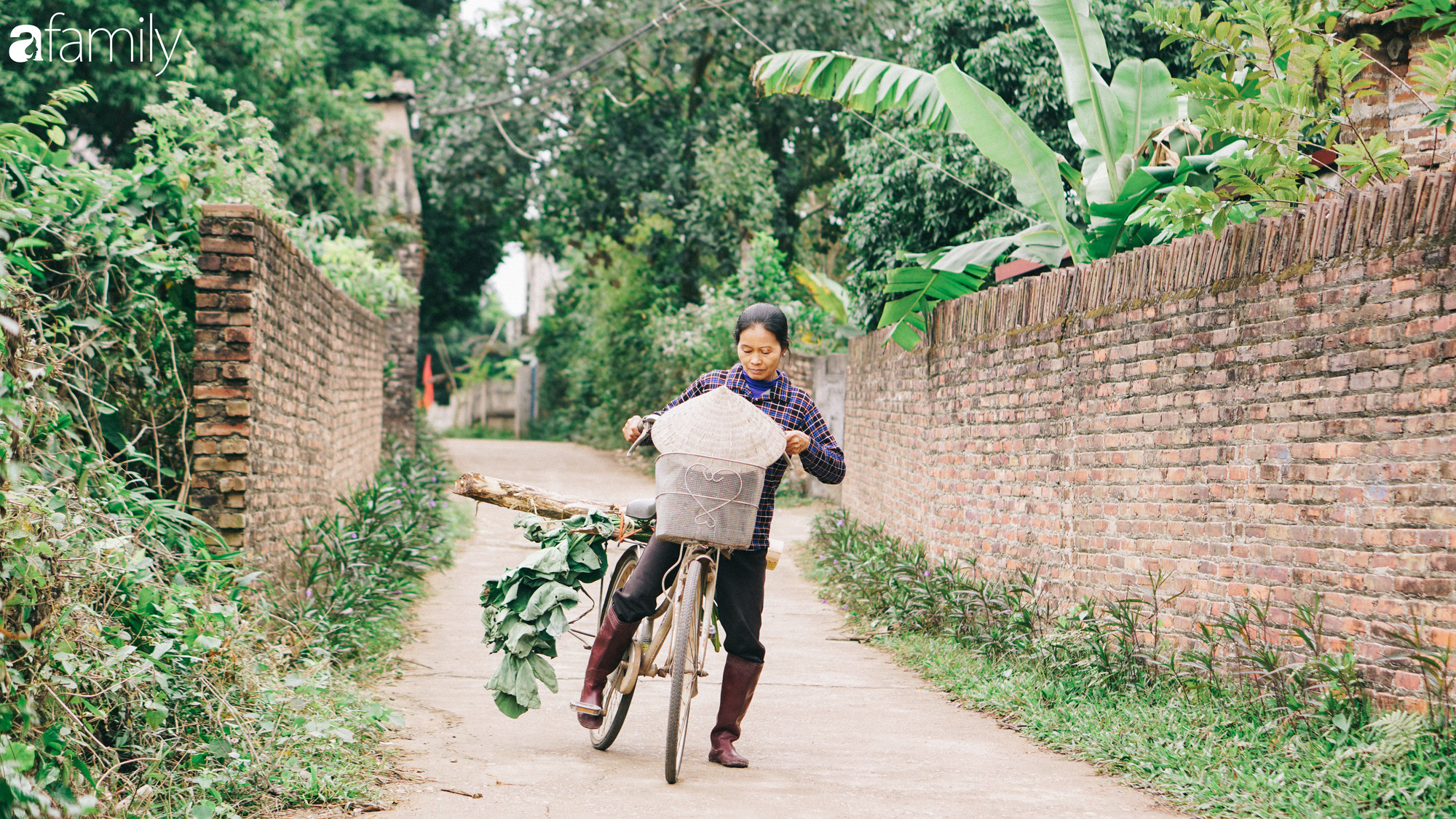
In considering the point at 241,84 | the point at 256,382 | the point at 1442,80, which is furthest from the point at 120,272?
→ the point at 241,84

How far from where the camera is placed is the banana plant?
736 centimetres

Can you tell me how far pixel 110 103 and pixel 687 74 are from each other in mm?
10961

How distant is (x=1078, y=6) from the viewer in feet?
25.6

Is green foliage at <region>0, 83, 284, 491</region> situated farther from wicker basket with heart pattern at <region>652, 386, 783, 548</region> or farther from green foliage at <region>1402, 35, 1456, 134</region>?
green foliage at <region>1402, 35, 1456, 134</region>

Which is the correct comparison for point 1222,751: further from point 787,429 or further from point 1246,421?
point 787,429

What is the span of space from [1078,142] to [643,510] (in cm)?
536

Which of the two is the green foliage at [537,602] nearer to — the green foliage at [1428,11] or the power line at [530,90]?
the green foliage at [1428,11]

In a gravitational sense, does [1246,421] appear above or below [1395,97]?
below

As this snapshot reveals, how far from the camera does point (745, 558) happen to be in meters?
4.60

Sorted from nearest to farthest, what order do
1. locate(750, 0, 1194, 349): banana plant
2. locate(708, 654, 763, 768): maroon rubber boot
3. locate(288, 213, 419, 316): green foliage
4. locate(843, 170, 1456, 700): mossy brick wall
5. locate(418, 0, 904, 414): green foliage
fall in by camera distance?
locate(843, 170, 1456, 700): mossy brick wall
locate(708, 654, 763, 768): maroon rubber boot
locate(750, 0, 1194, 349): banana plant
locate(288, 213, 419, 316): green foliage
locate(418, 0, 904, 414): green foliage

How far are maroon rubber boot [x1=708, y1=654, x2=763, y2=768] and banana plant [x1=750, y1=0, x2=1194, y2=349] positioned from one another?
153 inches

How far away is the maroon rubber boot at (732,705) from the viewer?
4.63 metres

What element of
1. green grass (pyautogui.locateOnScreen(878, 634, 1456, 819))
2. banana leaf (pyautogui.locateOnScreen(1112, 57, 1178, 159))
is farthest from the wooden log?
banana leaf (pyautogui.locateOnScreen(1112, 57, 1178, 159))

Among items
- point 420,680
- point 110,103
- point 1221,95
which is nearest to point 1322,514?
point 1221,95
